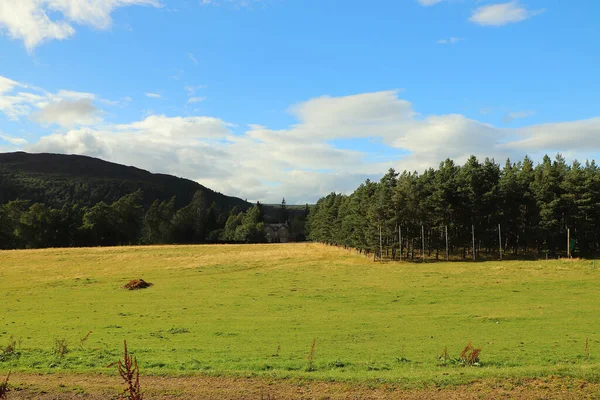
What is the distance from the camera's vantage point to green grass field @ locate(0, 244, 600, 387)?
56.6 feet

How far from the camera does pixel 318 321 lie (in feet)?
100

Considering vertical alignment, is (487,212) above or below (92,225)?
above

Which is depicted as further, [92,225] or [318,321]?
[92,225]

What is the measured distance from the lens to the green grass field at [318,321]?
17250 millimetres

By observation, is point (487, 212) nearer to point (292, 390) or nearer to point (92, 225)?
point (292, 390)

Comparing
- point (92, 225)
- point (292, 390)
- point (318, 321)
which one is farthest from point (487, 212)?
point (92, 225)

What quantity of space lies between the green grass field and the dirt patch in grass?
89 centimetres

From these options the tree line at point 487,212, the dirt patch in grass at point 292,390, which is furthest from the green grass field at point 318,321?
the tree line at point 487,212

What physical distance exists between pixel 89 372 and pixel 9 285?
48.1 meters

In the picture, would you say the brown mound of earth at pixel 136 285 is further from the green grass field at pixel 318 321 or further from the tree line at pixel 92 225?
the tree line at pixel 92 225

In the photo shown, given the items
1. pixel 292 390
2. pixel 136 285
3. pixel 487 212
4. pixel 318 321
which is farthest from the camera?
pixel 487 212

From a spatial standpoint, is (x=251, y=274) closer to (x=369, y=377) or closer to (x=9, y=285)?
(x=9, y=285)

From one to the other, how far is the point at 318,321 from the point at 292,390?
686 inches

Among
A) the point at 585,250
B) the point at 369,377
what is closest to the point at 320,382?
the point at 369,377
